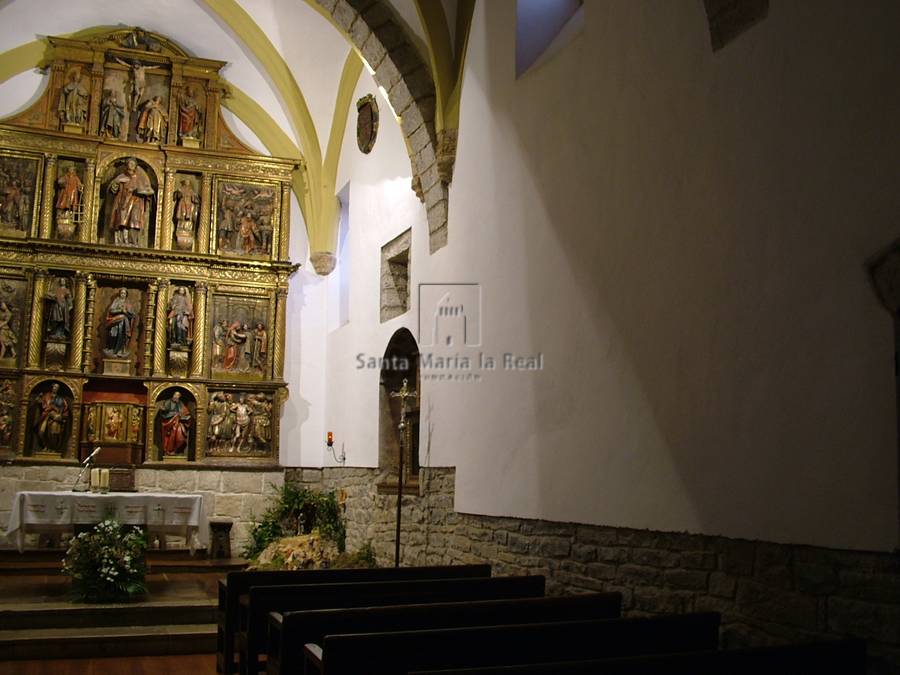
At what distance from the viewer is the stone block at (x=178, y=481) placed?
13227 mm

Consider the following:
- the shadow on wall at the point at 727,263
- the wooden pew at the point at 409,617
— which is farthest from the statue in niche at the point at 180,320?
the wooden pew at the point at 409,617

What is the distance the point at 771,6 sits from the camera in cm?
516

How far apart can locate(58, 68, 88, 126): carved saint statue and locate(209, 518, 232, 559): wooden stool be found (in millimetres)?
6013

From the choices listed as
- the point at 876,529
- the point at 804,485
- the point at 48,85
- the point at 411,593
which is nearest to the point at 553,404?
the point at 411,593

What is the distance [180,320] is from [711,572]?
10109 millimetres

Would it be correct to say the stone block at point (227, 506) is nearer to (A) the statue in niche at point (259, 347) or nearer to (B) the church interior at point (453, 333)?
(B) the church interior at point (453, 333)

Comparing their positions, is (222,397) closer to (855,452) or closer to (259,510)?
(259,510)

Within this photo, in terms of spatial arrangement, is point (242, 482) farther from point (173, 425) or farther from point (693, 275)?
point (693, 275)

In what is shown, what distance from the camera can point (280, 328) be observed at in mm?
14195

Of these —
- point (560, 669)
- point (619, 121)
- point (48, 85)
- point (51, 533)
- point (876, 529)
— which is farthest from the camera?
point (48, 85)

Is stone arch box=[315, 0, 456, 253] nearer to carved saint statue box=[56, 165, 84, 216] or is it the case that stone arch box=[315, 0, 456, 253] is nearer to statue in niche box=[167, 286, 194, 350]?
statue in niche box=[167, 286, 194, 350]

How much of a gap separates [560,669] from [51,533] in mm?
10478

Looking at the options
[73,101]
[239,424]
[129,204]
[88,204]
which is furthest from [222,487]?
[73,101]

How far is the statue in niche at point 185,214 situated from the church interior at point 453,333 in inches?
2.3
